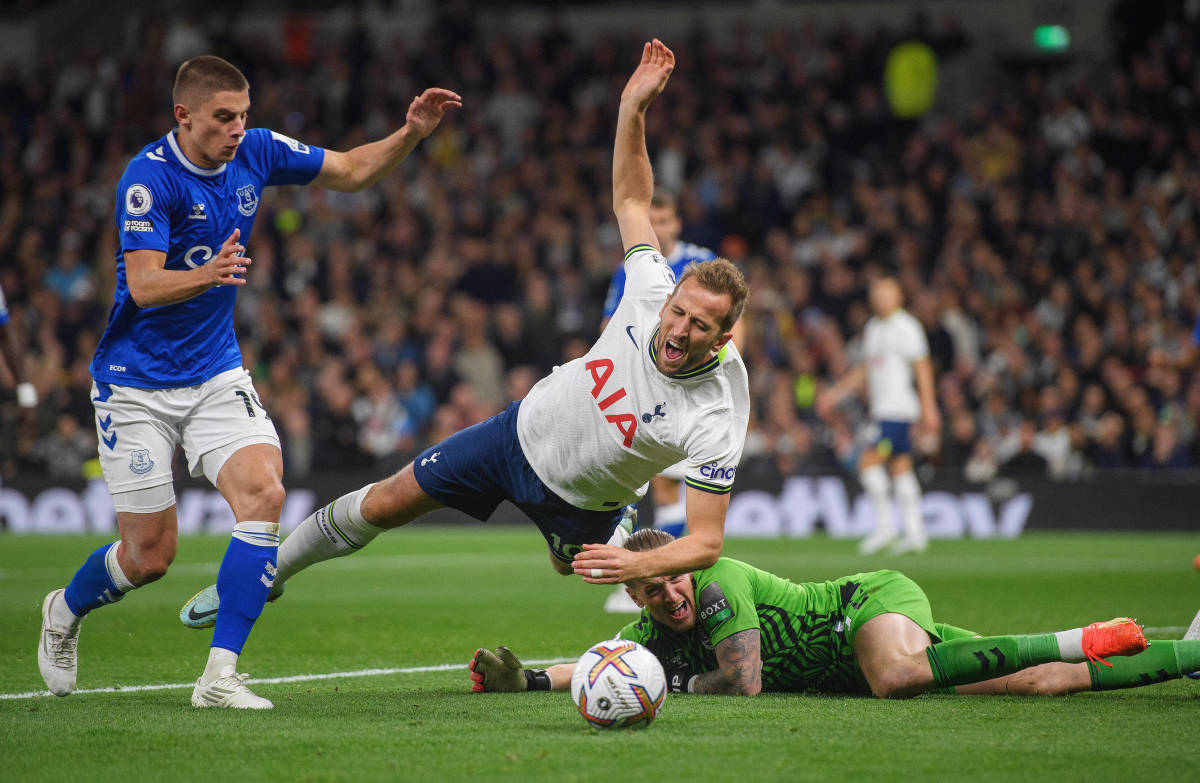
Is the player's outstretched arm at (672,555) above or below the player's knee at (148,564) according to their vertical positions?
above

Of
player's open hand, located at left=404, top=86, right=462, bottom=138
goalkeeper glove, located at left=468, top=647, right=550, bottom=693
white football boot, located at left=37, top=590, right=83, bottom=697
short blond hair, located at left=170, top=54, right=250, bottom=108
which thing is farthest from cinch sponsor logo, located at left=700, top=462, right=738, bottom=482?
white football boot, located at left=37, top=590, right=83, bottom=697

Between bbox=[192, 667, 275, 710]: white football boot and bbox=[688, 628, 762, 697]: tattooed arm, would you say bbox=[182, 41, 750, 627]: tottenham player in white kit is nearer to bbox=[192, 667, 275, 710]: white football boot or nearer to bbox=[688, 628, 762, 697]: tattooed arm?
bbox=[192, 667, 275, 710]: white football boot

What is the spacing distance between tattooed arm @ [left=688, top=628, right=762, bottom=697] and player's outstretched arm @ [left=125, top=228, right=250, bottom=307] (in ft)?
8.32

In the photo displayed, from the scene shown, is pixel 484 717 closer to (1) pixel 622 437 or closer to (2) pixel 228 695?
(2) pixel 228 695

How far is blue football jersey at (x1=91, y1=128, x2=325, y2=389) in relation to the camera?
6.07 m

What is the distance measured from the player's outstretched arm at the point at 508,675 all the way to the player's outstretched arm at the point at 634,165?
6.37 ft

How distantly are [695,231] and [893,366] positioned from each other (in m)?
5.62

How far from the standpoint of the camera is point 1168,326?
17.7 meters

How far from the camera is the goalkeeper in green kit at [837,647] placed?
595 cm

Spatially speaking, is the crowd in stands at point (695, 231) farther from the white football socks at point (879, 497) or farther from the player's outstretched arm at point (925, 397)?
the player's outstretched arm at point (925, 397)

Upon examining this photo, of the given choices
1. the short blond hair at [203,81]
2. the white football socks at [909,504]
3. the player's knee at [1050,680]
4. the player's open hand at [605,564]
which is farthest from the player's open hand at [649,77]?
the white football socks at [909,504]

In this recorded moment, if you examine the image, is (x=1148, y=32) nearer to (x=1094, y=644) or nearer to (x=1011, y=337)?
(x=1011, y=337)

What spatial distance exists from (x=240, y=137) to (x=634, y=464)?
→ 2.17 meters

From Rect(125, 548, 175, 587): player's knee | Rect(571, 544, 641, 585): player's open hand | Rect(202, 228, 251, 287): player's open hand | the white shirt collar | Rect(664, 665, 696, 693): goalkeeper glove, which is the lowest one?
Rect(664, 665, 696, 693): goalkeeper glove
